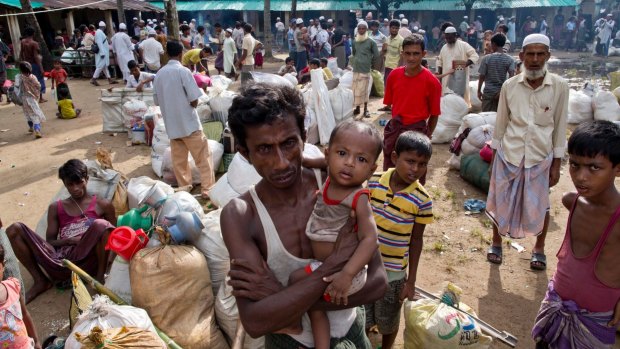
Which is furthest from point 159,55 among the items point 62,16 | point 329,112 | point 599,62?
point 599,62

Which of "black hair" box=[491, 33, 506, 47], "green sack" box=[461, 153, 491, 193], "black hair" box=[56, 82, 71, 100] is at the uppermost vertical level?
"black hair" box=[491, 33, 506, 47]

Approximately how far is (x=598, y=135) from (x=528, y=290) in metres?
1.87

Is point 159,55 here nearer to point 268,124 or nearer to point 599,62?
point 268,124

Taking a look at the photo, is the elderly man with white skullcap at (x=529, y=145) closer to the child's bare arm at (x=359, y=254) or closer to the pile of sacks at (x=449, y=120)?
the child's bare arm at (x=359, y=254)

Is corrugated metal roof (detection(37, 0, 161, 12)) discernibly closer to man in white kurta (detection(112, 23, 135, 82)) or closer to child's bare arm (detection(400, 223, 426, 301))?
man in white kurta (detection(112, 23, 135, 82))

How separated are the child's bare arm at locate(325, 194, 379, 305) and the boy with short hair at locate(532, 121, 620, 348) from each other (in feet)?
3.70

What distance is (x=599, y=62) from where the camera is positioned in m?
16.5

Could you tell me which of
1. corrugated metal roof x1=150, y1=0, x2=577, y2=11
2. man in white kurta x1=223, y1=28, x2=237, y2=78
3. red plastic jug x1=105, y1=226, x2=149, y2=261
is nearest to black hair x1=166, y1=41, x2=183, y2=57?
red plastic jug x1=105, y1=226, x2=149, y2=261

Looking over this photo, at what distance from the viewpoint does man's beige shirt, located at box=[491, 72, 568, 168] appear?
3.10 m

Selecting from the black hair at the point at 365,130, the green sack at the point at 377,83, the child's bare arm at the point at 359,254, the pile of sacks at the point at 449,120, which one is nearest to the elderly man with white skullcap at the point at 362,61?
the green sack at the point at 377,83

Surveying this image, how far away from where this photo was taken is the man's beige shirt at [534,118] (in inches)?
122

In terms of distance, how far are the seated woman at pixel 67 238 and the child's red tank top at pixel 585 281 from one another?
10.2 feet

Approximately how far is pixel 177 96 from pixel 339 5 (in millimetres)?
21647

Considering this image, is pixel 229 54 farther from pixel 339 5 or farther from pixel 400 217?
pixel 339 5
